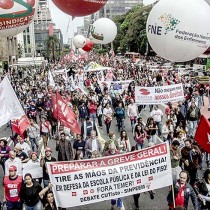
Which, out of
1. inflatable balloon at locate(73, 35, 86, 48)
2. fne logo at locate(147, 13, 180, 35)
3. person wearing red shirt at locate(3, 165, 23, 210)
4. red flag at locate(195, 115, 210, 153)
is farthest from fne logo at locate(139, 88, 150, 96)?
inflatable balloon at locate(73, 35, 86, 48)

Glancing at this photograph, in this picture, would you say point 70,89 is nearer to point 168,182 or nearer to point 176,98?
point 176,98

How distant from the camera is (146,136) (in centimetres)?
1097

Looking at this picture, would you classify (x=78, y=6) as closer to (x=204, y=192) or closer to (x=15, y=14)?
(x=15, y=14)

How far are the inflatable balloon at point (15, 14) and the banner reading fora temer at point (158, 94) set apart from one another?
167 inches

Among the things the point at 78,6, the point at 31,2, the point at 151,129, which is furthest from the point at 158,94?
the point at 78,6

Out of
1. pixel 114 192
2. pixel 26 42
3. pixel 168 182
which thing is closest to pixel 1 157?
pixel 114 192

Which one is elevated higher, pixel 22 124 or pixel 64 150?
pixel 22 124

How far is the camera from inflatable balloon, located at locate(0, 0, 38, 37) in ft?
35.3

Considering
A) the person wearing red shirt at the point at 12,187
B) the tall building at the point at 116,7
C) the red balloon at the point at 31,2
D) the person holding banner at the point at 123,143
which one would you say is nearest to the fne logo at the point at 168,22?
the person holding banner at the point at 123,143

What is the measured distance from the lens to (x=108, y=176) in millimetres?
6461

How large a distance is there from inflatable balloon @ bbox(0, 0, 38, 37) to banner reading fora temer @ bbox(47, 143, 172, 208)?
604cm

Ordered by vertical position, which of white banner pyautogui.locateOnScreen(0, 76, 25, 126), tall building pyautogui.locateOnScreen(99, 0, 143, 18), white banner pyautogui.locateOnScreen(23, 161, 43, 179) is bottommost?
white banner pyautogui.locateOnScreen(23, 161, 43, 179)

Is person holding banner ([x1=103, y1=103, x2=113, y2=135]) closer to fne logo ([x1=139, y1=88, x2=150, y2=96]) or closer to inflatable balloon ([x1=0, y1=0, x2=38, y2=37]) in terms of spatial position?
fne logo ([x1=139, y1=88, x2=150, y2=96])

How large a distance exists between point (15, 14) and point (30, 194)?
6.15 m
